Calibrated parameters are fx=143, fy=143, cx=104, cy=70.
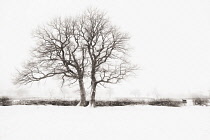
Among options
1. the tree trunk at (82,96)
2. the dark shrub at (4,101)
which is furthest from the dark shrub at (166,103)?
the dark shrub at (4,101)

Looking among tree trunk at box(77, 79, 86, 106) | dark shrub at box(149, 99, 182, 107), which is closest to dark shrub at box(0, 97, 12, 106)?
tree trunk at box(77, 79, 86, 106)

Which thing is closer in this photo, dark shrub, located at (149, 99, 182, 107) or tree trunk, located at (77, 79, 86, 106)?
tree trunk, located at (77, 79, 86, 106)

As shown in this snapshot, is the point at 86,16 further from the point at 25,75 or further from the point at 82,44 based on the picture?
the point at 25,75

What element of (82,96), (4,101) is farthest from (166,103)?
(4,101)

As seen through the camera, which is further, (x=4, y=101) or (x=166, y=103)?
(x=166, y=103)

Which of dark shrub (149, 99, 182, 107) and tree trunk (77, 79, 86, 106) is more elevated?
tree trunk (77, 79, 86, 106)

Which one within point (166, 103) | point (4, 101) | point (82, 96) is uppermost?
point (82, 96)

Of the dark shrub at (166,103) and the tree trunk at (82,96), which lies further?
the dark shrub at (166,103)

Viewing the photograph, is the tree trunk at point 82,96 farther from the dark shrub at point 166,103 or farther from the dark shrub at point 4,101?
the dark shrub at point 4,101

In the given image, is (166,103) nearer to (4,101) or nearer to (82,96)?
(82,96)

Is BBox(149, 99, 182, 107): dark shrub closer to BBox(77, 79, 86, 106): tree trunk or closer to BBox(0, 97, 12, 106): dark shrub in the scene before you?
BBox(77, 79, 86, 106): tree trunk

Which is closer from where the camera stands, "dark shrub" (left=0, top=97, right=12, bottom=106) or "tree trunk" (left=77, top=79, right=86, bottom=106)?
"tree trunk" (left=77, top=79, right=86, bottom=106)
